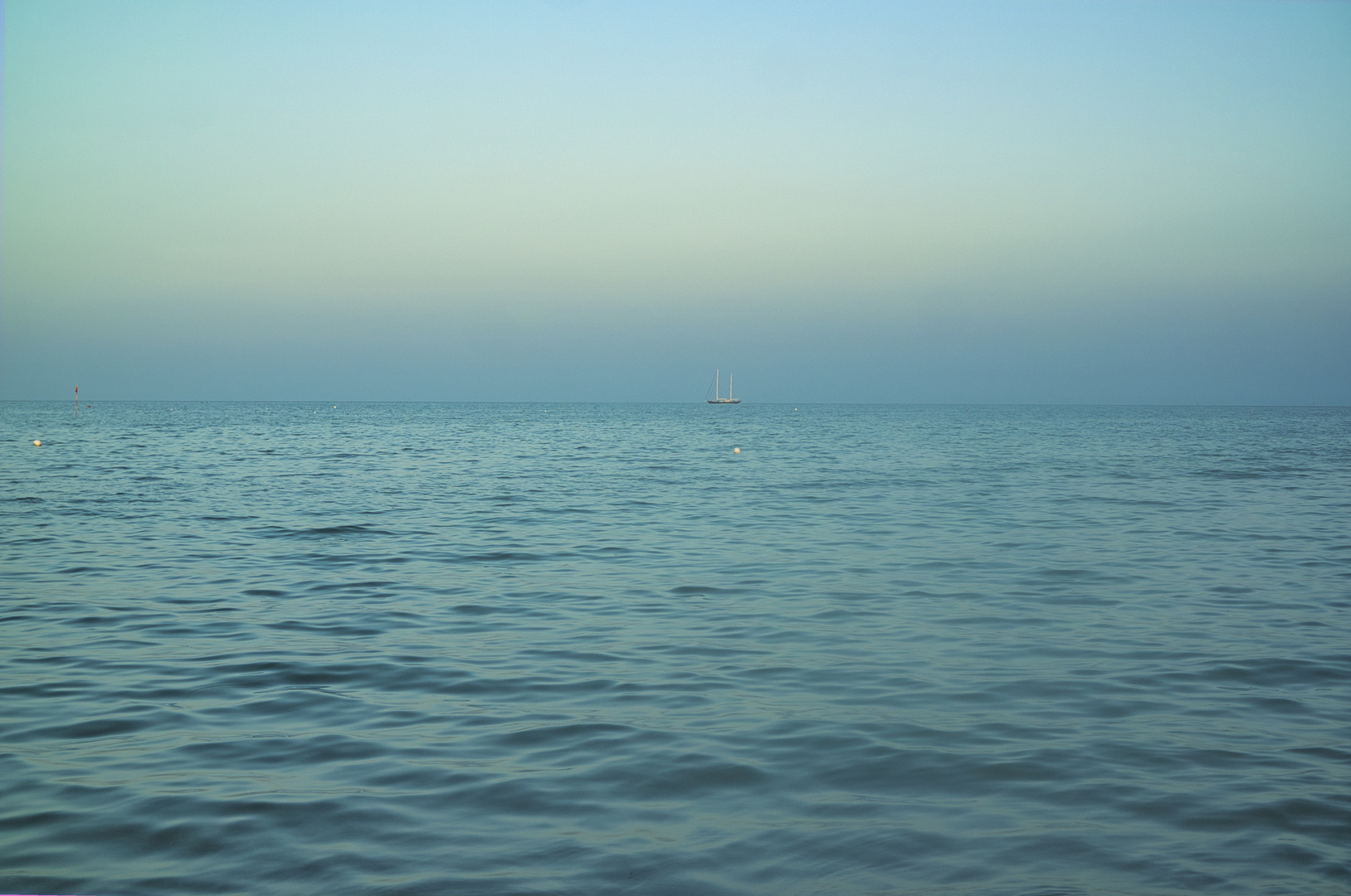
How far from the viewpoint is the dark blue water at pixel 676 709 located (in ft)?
20.3

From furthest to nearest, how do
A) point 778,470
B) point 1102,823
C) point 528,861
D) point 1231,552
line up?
point 778,470 → point 1231,552 → point 1102,823 → point 528,861

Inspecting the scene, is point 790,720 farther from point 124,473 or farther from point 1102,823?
point 124,473

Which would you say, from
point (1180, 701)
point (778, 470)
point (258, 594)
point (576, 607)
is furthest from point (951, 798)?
point (778, 470)

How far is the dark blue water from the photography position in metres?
6.18

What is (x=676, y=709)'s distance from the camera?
9.29 m

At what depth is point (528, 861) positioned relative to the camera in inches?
240

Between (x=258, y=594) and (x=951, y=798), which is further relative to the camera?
(x=258, y=594)

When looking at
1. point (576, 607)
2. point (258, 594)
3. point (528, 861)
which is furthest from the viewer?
point (258, 594)

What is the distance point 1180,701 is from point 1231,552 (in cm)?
1169

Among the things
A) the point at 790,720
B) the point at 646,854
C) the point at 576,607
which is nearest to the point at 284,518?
the point at 576,607

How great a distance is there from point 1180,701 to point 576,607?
784 centimetres

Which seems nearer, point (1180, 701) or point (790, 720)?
point (790, 720)

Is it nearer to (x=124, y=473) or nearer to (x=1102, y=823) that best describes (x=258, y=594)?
(x=1102, y=823)

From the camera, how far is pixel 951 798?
7.07 meters
